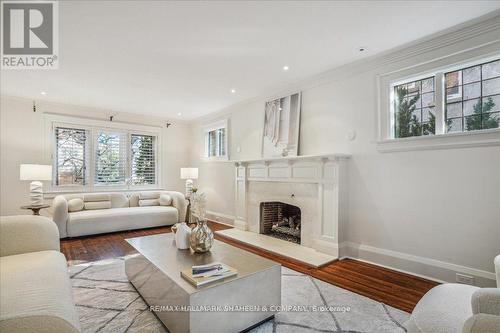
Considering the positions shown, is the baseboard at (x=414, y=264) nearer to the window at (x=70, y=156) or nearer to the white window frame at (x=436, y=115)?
the white window frame at (x=436, y=115)

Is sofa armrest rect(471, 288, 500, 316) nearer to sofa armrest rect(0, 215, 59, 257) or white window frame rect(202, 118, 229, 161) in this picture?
sofa armrest rect(0, 215, 59, 257)

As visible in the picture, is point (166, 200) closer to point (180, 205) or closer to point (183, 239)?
point (180, 205)

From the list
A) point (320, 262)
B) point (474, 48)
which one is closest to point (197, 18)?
point (474, 48)

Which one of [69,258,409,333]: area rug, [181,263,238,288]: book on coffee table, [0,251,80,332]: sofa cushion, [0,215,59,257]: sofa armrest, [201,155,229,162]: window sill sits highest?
[201,155,229,162]: window sill

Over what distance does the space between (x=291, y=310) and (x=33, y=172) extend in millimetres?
4779

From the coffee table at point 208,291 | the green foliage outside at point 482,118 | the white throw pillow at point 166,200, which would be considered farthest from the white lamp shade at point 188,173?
the green foliage outside at point 482,118

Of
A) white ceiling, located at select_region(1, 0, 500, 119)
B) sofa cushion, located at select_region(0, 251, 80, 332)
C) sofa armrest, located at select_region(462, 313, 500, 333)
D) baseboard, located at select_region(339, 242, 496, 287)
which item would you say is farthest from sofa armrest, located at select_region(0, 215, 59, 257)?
baseboard, located at select_region(339, 242, 496, 287)

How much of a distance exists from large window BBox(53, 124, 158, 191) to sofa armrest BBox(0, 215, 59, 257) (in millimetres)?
3807

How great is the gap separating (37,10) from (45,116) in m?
3.72

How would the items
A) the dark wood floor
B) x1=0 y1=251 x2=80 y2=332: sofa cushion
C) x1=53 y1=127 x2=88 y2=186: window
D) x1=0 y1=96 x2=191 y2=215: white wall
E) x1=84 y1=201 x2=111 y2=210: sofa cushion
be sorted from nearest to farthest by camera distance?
x1=0 y1=251 x2=80 y2=332: sofa cushion
the dark wood floor
x1=0 y1=96 x2=191 y2=215: white wall
x1=84 y1=201 x2=111 y2=210: sofa cushion
x1=53 y1=127 x2=88 y2=186: window

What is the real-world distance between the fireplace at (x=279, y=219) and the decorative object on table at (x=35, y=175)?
3888 mm

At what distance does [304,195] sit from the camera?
3865 mm

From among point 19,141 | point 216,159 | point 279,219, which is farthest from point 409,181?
point 19,141

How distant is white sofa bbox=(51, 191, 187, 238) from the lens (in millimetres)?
4480
